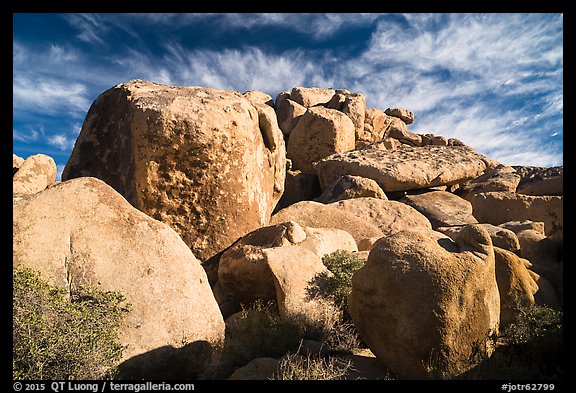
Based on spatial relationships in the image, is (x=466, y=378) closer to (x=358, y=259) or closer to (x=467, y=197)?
(x=358, y=259)

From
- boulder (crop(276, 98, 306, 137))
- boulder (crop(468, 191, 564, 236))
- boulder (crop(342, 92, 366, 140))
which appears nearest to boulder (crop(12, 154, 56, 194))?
boulder (crop(276, 98, 306, 137))

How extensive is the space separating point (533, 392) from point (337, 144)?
14.4 meters

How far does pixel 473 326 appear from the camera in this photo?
149 inches

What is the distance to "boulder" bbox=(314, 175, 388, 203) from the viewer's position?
1116 centimetres

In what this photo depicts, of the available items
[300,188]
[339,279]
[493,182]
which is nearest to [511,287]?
[339,279]

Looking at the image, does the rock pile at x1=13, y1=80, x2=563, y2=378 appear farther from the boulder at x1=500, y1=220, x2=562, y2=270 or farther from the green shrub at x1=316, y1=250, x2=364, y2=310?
the green shrub at x1=316, y1=250, x2=364, y2=310

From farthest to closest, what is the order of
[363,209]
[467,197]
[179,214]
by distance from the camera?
1. [467,197]
2. [363,209]
3. [179,214]

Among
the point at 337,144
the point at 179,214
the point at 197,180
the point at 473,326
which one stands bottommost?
the point at 473,326

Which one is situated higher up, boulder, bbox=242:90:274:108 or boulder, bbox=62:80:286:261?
boulder, bbox=242:90:274:108

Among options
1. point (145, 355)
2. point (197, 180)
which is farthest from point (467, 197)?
point (145, 355)

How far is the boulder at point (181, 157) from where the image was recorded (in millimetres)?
5977

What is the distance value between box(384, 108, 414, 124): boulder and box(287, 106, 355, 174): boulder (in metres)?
11.5

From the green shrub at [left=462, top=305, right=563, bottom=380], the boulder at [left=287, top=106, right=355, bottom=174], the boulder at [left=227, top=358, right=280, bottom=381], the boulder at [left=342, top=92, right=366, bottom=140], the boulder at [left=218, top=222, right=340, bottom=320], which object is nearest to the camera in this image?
the green shrub at [left=462, top=305, right=563, bottom=380]

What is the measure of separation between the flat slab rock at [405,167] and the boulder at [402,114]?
534 inches
